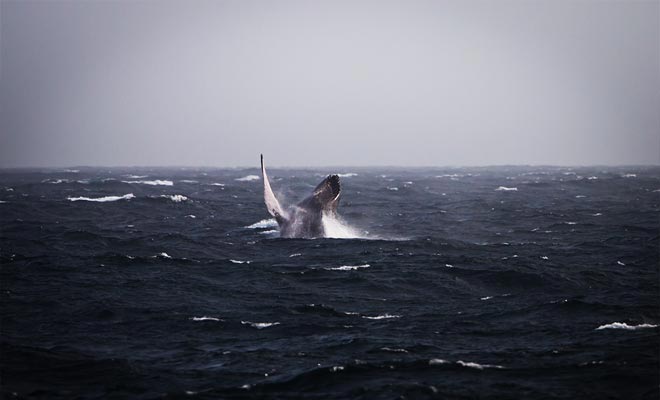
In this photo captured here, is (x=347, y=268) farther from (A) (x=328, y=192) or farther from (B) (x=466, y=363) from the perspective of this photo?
(B) (x=466, y=363)

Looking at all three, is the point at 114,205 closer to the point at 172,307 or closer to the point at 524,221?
the point at 524,221

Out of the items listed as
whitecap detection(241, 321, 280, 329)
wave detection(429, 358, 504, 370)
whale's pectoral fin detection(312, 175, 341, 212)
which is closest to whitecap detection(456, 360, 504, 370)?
wave detection(429, 358, 504, 370)

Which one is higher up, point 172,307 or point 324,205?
point 324,205

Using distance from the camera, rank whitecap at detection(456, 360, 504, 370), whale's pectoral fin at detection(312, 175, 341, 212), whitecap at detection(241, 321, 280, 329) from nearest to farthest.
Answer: whitecap at detection(456, 360, 504, 370) < whitecap at detection(241, 321, 280, 329) < whale's pectoral fin at detection(312, 175, 341, 212)

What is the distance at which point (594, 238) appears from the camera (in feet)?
109

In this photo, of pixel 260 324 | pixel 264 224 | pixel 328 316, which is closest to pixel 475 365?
pixel 328 316

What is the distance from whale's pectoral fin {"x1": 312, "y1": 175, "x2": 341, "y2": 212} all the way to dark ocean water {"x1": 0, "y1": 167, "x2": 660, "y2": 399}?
1.98 meters

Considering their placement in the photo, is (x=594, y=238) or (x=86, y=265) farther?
(x=594, y=238)

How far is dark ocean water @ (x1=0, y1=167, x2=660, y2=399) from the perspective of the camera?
11789 mm

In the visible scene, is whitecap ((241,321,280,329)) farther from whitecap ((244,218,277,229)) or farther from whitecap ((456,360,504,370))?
whitecap ((244,218,277,229))

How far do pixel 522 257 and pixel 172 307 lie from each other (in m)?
15.0

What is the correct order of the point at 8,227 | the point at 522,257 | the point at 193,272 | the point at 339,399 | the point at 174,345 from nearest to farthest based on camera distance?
the point at 339,399 < the point at 174,345 < the point at 193,272 < the point at 522,257 < the point at 8,227

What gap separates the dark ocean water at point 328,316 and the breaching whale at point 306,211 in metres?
1.00

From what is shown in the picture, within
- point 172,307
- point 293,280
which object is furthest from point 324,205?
point 172,307
